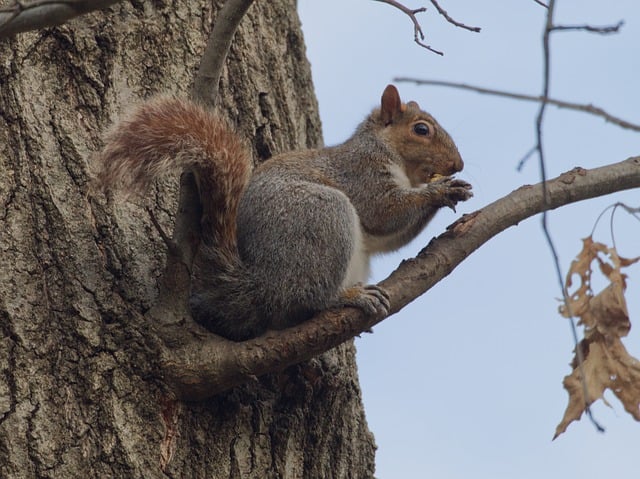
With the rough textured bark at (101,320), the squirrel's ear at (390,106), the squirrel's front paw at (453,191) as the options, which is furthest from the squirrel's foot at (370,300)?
the squirrel's ear at (390,106)

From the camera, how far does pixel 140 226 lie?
7.02ft

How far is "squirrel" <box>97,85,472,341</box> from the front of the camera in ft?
6.50

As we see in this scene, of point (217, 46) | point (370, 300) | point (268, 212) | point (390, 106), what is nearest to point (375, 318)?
point (370, 300)

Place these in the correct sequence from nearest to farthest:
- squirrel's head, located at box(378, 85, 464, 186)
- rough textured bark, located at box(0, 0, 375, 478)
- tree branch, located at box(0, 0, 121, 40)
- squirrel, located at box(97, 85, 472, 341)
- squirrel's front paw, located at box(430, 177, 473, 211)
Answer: tree branch, located at box(0, 0, 121, 40)
rough textured bark, located at box(0, 0, 375, 478)
squirrel, located at box(97, 85, 472, 341)
squirrel's front paw, located at box(430, 177, 473, 211)
squirrel's head, located at box(378, 85, 464, 186)

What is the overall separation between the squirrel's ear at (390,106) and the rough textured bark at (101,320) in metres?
0.68

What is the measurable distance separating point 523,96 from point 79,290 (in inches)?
44.2

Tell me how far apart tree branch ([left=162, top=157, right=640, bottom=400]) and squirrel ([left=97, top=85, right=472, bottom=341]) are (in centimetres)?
7

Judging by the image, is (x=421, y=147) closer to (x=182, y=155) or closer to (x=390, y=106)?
(x=390, y=106)

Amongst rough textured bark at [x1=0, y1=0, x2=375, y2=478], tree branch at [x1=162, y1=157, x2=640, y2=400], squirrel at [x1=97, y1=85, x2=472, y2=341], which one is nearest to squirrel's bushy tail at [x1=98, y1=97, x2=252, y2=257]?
squirrel at [x1=97, y1=85, x2=472, y2=341]

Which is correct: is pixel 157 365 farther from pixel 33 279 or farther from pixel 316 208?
pixel 316 208

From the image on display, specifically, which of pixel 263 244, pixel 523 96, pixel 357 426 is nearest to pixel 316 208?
pixel 263 244

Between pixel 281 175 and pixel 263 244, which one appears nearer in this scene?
pixel 263 244

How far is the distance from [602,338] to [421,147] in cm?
108

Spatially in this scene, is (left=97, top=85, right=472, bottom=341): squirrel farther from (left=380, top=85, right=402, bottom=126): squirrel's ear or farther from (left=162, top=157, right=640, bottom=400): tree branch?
(left=380, top=85, right=402, bottom=126): squirrel's ear
